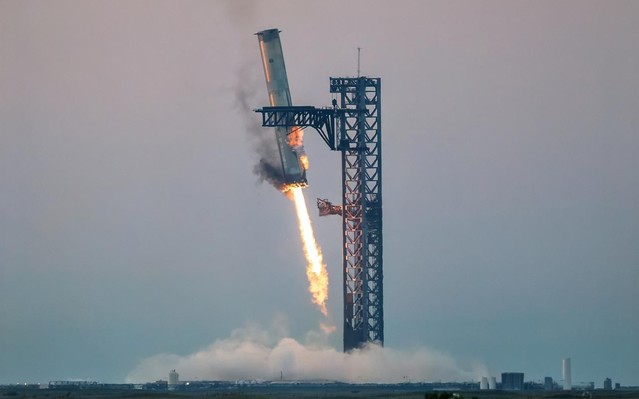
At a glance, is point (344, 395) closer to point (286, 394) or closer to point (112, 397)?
point (286, 394)

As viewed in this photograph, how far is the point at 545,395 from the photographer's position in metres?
193

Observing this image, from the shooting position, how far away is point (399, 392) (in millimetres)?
196375

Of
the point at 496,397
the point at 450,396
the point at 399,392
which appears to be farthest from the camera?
the point at 399,392

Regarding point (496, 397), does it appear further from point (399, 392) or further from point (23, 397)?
point (23, 397)

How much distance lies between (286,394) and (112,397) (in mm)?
17311

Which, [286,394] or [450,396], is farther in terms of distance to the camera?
[286,394]

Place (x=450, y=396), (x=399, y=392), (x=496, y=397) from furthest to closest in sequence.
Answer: (x=399, y=392), (x=496, y=397), (x=450, y=396)

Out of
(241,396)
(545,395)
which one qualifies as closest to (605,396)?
(545,395)

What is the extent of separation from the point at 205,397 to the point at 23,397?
64.1ft

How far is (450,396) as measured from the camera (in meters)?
141

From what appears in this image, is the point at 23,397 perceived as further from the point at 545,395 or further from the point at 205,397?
the point at 545,395

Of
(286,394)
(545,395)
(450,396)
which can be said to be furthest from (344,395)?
(450,396)

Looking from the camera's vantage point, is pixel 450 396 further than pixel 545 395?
No

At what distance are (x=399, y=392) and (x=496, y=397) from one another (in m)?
16.3
